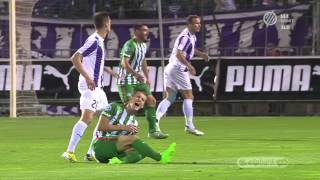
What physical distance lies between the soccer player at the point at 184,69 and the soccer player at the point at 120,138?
636cm

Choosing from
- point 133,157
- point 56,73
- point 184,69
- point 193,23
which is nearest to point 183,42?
point 193,23

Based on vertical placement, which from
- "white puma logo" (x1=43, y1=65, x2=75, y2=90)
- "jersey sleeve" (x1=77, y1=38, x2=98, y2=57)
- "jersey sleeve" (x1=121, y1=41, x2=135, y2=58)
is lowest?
"white puma logo" (x1=43, y1=65, x2=75, y2=90)

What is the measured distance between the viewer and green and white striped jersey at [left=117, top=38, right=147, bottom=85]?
54.4 ft

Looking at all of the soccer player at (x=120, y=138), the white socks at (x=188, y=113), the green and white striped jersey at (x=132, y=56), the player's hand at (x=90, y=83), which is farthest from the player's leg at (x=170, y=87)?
the soccer player at (x=120, y=138)

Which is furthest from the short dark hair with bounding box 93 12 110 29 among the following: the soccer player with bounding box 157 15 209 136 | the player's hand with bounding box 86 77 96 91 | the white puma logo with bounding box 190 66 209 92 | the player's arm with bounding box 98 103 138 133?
the white puma logo with bounding box 190 66 209 92

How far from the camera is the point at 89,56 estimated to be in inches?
494

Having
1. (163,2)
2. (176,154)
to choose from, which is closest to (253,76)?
(163,2)

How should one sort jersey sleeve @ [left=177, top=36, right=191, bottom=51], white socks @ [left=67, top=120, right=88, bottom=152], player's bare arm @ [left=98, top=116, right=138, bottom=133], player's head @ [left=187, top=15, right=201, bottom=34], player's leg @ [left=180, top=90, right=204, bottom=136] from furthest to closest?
jersey sleeve @ [left=177, top=36, right=191, bottom=51] < player's head @ [left=187, top=15, right=201, bottom=34] < player's leg @ [left=180, top=90, right=204, bottom=136] < white socks @ [left=67, top=120, right=88, bottom=152] < player's bare arm @ [left=98, top=116, right=138, bottom=133]

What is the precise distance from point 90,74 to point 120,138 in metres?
1.54

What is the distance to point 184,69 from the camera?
18.7m

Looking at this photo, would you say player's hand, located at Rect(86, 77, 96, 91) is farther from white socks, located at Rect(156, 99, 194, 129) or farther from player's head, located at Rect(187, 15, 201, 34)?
player's head, located at Rect(187, 15, 201, 34)

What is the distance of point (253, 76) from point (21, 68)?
23.7 ft

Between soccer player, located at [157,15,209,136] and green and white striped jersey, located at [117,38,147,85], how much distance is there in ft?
5.36

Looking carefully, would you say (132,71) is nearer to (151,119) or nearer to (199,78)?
(151,119)
